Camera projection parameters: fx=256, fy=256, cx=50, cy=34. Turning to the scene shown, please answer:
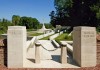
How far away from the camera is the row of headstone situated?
36.2 feet

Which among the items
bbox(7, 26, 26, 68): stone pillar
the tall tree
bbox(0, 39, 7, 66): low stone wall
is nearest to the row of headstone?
bbox(7, 26, 26, 68): stone pillar

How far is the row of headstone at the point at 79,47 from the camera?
11039 mm

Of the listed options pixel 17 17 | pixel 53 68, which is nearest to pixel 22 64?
pixel 53 68

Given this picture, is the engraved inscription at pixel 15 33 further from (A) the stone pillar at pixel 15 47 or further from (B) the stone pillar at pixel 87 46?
(B) the stone pillar at pixel 87 46

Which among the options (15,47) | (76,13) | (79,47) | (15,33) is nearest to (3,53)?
(15,47)

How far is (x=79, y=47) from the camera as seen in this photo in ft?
38.3

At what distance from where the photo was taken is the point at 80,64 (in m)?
11.4

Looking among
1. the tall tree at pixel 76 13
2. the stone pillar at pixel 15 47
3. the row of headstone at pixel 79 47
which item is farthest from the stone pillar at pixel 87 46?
the tall tree at pixel 76 13

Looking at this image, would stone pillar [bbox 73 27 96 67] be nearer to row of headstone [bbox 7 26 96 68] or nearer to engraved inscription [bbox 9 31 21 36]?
row of headstone [bbox 7 26 96 68]

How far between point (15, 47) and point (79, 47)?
2904mm

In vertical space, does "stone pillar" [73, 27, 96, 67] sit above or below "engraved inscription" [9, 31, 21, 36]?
below

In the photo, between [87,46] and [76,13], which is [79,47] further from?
[76,13]

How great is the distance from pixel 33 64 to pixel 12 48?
129cm

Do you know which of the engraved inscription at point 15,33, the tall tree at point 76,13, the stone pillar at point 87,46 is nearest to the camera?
the engraved inscription at point 15,33
